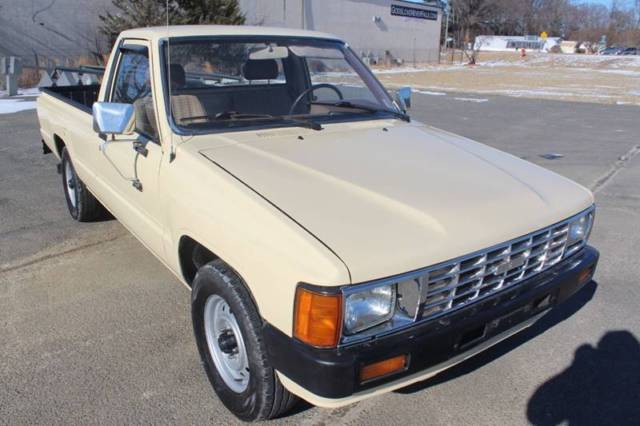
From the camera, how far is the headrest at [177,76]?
11.0 ft

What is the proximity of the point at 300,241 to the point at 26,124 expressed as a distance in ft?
34.7

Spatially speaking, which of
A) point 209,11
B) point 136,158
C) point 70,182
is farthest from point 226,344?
point 209,11

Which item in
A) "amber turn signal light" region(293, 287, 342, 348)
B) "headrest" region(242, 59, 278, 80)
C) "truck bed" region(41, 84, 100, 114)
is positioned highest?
"headrest" region(242, 59, 278, 80)

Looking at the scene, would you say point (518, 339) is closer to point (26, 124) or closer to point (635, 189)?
point (635, 189)

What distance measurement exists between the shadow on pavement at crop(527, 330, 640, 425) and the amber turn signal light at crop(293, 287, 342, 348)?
1328 mm

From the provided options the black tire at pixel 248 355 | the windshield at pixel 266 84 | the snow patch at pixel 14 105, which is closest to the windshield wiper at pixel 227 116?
the windshield at pixel 266 84

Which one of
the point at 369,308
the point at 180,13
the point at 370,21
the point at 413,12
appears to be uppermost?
the point at 413,12

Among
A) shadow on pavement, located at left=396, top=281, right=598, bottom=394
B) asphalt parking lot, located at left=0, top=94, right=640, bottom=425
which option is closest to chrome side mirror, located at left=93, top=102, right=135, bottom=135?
asphalt parking lot, located at left=0, top=94, right=640, bottom=425

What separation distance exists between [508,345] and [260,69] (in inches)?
96.2

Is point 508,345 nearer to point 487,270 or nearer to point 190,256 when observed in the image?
point 487,270

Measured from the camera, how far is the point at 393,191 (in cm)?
253

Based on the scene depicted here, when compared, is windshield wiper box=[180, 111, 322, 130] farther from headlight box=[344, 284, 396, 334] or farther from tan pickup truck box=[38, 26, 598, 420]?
headlight box=[344, 284, 396, 334]

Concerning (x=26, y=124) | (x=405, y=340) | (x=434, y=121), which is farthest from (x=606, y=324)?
(x=26, y=124)

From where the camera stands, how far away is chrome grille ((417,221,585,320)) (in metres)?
2.20
